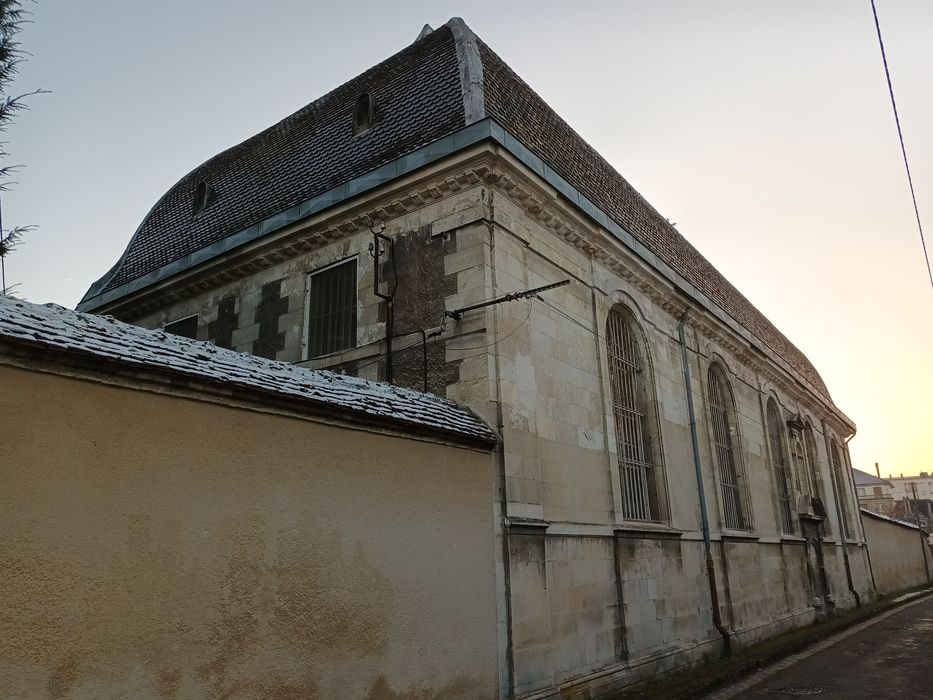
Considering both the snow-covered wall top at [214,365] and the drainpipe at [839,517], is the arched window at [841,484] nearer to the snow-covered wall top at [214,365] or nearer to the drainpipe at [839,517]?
the drainpipe at [839,517]

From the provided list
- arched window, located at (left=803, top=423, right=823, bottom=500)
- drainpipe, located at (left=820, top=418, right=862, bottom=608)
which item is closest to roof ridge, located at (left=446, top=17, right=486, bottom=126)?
arched window, located at (left=803, top=423, right=823, bottom=500)

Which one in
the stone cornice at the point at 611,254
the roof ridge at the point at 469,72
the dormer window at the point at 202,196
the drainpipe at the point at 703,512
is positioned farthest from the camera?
the dormer window at the point at 202,196

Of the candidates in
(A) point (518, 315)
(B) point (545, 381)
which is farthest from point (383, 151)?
(B) point (545, 381)

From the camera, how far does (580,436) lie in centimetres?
927

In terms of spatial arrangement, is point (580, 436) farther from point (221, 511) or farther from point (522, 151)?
point (221, 511)

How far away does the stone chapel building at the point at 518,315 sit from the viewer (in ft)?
26.8

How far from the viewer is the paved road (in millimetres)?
8859

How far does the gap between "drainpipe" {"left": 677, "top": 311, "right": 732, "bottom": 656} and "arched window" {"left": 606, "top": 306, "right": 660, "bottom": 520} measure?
5.23ft

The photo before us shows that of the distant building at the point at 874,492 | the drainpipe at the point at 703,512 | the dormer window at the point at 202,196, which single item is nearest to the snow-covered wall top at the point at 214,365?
the drainpipe at the point at 703,512

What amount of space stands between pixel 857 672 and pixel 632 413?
16.6ft

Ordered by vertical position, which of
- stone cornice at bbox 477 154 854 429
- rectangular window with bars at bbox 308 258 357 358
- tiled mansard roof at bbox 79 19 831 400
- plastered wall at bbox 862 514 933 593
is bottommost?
plastered wall at bbox 862 514 933 593

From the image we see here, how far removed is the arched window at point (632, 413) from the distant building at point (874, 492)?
65363 mm

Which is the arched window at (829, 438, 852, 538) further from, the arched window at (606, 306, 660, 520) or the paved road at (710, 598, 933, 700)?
the arched window at (606, 306, 660, 520)

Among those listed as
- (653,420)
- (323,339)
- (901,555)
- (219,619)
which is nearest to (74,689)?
(219,619)
